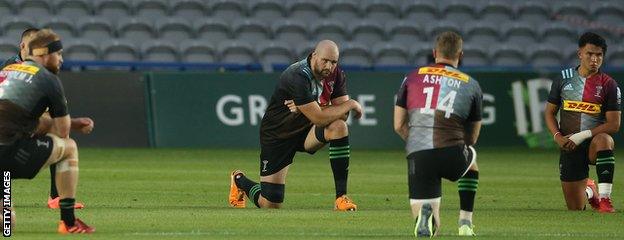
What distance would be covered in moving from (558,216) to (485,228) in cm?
174

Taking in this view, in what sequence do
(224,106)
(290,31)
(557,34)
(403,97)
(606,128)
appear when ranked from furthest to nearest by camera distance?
(557,34) < (290,31) < (224,106) < (606,128) < (403,97)

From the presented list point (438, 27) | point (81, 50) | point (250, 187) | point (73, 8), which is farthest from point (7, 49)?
point (250, 187)

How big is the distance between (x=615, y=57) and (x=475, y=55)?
303 cm

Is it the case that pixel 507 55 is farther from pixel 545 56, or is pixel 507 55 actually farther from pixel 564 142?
pixel 564 142

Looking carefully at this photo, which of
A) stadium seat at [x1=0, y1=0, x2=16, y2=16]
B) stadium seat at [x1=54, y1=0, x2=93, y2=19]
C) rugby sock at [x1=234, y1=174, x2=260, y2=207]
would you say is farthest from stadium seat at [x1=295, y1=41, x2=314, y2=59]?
rugby sock at [x1=234, y1=174, x2=260, y2=207]

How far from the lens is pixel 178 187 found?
17.5 metres

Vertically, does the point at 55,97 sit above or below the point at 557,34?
above

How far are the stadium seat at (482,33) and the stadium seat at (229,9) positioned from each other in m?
4.73

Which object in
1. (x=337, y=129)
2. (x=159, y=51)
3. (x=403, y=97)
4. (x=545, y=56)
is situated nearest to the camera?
(x=403, y=97)

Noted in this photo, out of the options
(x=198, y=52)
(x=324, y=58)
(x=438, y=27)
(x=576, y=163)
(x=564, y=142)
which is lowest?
(x=576, y=163)

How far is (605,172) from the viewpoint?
1452 centimetres

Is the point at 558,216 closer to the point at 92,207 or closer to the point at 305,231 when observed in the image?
the point at 305,231

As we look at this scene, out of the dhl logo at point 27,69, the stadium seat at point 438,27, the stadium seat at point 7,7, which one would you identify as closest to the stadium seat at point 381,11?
the stadium seat at point 438,27

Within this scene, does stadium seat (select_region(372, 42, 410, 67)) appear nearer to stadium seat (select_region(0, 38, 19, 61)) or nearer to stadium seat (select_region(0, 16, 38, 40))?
stadium seat (select_region(0, 16, 38, 40))
